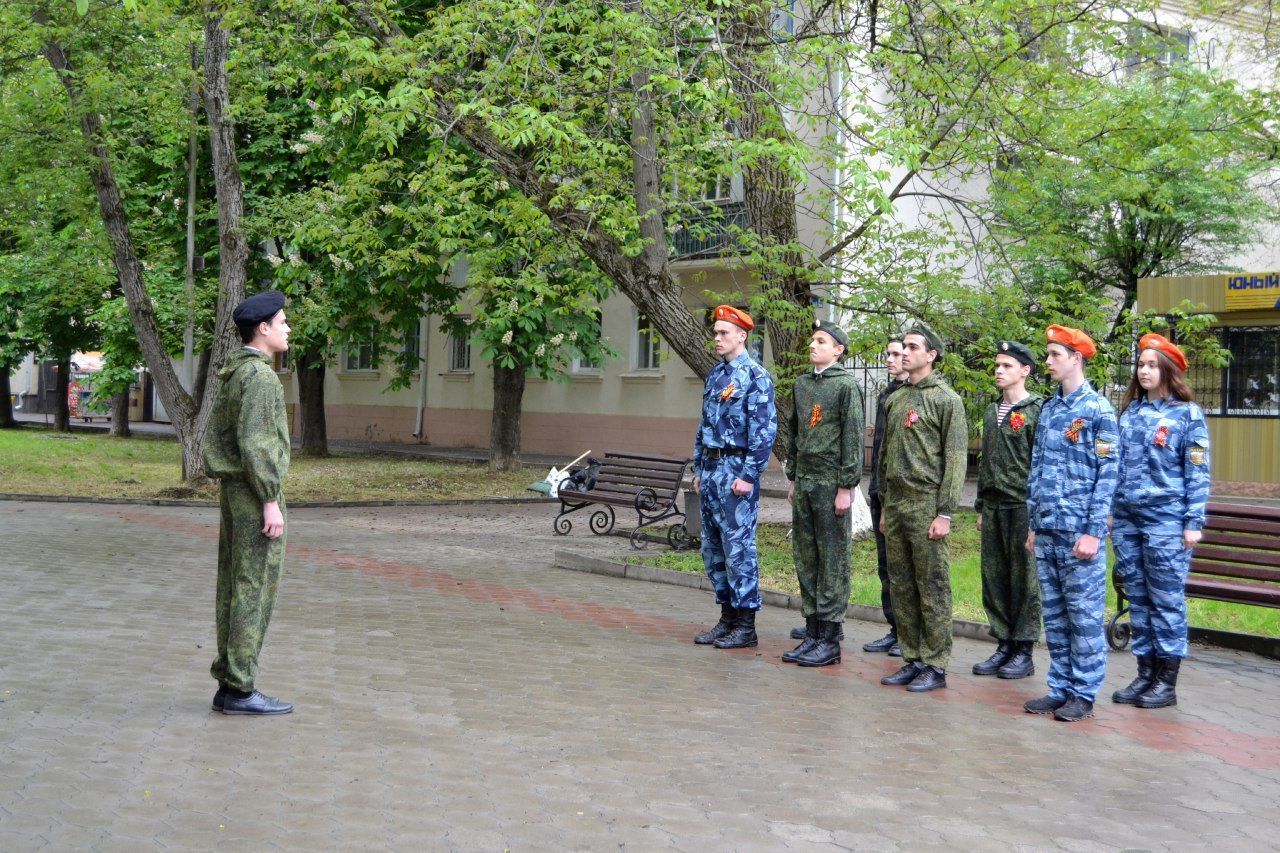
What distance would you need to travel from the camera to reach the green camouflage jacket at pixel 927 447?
7.79 metres

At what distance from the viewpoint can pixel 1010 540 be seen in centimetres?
843

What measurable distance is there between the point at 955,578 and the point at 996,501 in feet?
12.5

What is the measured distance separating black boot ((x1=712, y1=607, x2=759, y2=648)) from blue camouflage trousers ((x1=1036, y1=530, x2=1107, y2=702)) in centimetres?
220

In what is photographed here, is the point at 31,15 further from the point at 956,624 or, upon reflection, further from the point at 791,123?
the point at 956,624

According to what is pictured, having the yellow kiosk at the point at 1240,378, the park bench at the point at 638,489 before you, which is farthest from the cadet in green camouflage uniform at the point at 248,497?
the yellow kiosk at the point at 1240,378

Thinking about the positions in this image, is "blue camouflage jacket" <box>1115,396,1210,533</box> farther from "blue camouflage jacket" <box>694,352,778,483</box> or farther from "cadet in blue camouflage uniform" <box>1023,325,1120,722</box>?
"blue camouflage jacket" <box>694,352,778,483</box>

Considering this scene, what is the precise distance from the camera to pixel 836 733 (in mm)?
6672

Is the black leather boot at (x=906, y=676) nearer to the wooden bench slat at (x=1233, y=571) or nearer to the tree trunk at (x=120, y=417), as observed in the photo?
the wooden bench slat at (x=1233, y=571)

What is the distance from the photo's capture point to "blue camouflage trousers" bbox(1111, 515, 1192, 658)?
7.50 metres

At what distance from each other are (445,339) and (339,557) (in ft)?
81.3

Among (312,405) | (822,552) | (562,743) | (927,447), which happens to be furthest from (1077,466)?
(312,405)

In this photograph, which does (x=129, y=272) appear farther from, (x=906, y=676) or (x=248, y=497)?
(x=906, y=676)

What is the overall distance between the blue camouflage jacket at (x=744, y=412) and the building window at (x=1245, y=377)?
54.6 ft

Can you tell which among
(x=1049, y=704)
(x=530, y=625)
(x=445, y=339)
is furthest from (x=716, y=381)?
(x=445, y=339)
